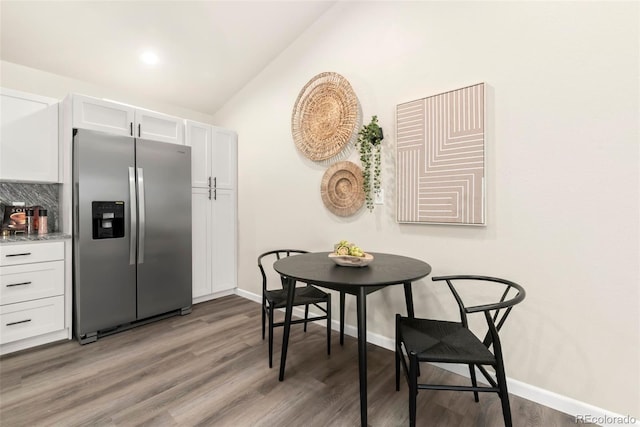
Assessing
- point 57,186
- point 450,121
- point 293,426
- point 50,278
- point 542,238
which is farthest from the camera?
point 57,186

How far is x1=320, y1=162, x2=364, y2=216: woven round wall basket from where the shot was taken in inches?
99.4

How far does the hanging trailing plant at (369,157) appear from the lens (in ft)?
7.69

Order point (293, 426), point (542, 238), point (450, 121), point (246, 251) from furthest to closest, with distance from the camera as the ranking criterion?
point (246, 251) → point (450, 121) → point (542, 238) → point (293, 426)

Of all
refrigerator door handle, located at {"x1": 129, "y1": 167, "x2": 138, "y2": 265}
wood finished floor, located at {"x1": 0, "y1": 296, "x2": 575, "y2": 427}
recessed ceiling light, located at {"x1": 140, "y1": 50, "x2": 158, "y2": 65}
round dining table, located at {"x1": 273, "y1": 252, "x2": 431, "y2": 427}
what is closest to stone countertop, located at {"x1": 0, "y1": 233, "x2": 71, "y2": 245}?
refrigerator door handle, located at {"x1": 129, "y1": 167, "x2": 138, "y2": 265}

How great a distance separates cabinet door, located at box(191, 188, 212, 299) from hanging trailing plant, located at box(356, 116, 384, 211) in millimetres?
1975

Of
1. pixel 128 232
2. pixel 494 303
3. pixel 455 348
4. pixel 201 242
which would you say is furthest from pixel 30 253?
pixel 494 303

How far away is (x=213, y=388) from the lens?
72.4 inches

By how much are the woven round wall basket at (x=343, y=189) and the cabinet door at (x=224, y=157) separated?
1452 millimetres

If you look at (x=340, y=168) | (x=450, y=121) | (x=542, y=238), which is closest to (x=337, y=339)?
(x=340, y=168)

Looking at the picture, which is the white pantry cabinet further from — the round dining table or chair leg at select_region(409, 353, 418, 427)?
chair leg at select_region(409, 353, 418, 427)

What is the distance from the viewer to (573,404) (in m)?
1.61

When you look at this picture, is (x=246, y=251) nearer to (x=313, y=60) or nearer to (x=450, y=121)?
(x=313, y=60)

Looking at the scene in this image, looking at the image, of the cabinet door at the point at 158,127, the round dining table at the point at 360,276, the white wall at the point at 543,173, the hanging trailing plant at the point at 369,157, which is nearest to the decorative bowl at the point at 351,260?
the round dining table at the point at 360,276

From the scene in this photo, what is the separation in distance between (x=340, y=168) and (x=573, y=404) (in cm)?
220
